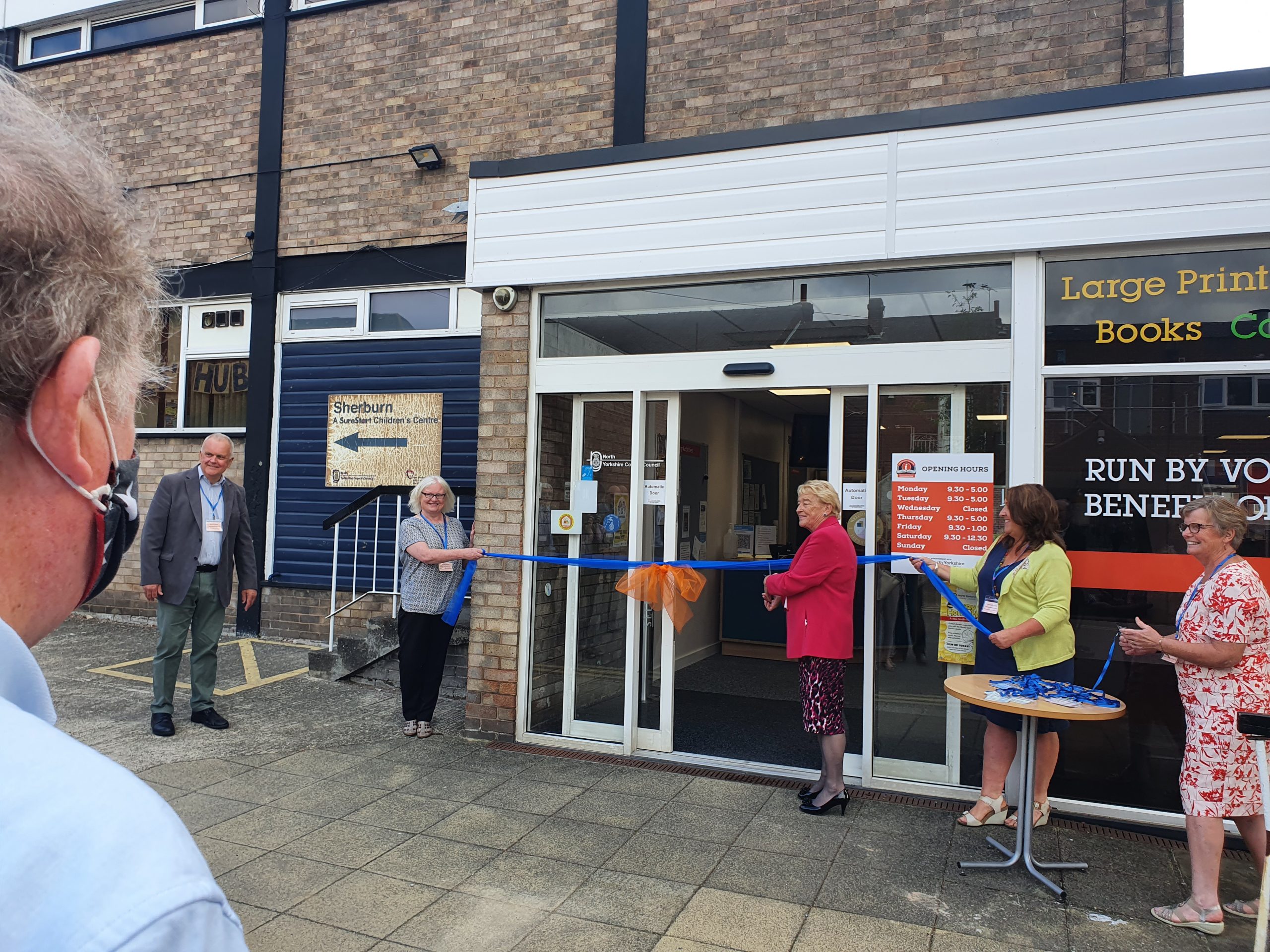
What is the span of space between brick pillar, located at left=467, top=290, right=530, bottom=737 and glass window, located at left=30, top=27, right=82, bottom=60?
28.9ft

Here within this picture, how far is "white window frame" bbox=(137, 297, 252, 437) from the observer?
10.1m

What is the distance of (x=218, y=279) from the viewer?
10.2 meters

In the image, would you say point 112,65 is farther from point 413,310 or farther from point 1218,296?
point 1218,296

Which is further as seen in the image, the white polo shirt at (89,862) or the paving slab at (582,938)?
the paving slab at (582,938)

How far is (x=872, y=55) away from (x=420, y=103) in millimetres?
4764

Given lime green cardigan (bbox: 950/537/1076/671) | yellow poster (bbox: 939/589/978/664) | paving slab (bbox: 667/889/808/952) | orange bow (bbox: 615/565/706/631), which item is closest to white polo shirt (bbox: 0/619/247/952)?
paving slab (bbox: 667/889/808/952)

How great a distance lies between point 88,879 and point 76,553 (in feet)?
1.62

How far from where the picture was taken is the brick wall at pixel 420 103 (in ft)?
27.2

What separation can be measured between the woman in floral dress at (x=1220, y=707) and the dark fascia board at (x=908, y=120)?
2463 millimetres

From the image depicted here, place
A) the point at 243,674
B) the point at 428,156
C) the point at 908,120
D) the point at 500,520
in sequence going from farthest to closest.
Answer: the point at 428,156, the point at 243,674, the point at 500,520, the point at 908,120

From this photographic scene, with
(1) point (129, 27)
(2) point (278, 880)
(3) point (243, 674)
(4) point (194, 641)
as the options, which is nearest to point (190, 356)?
(1) point (129, 27)

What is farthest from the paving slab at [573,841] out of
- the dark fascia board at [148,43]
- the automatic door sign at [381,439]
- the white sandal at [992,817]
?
the dark fascia board at [148,43]

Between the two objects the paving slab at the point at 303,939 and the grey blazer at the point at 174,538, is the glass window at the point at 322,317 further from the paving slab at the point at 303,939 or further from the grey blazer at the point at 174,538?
the paving slab at the point at 303,939

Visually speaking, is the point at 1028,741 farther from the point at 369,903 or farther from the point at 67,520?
the point at 67,520
